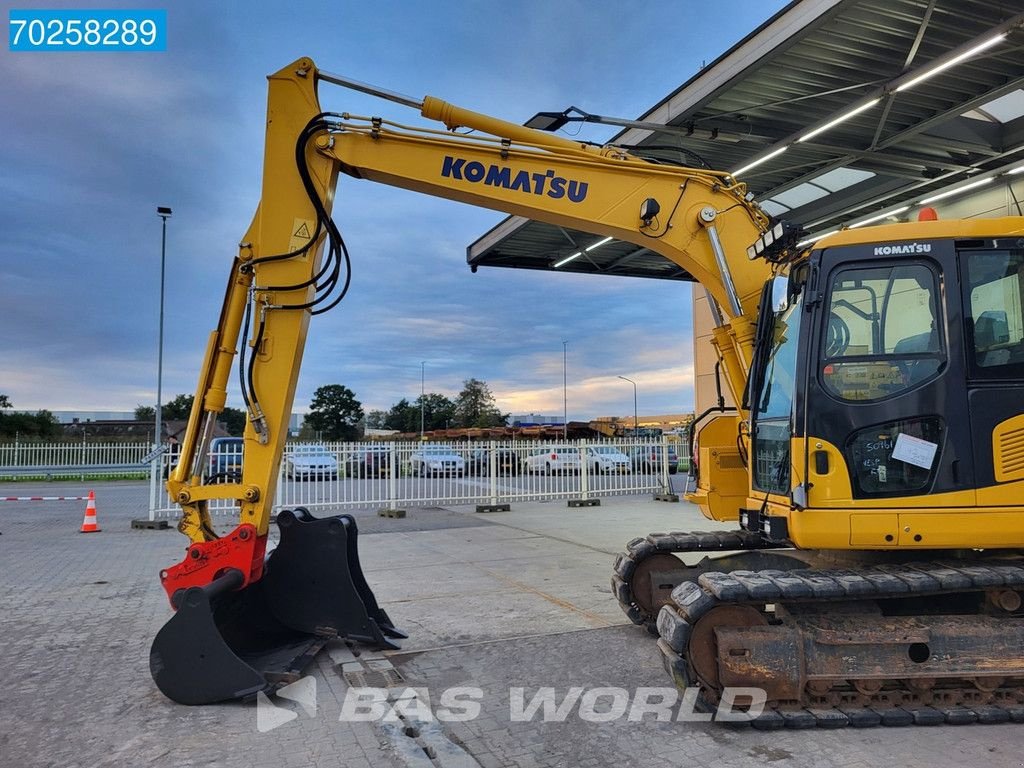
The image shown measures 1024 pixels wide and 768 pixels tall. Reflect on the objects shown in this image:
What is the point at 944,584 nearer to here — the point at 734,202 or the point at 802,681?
the point at 802,681

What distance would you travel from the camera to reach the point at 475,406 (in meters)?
87.3

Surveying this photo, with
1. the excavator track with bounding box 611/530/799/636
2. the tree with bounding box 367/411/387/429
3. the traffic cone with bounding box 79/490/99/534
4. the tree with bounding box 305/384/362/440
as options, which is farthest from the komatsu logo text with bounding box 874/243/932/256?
the tree with bounding box 367/411/387/429

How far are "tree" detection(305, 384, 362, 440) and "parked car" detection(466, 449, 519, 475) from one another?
6234 centimetres

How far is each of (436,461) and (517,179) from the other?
12.4m

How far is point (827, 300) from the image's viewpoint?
479 centimetres

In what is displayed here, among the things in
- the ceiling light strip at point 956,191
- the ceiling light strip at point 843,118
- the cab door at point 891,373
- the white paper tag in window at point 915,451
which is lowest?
the white paper tag in window at point 915,451

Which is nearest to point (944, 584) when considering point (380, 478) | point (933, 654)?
point (933, 654)

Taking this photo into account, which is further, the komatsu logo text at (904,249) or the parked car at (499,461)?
the parked car at (499,461)

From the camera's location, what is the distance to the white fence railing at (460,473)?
15.6m

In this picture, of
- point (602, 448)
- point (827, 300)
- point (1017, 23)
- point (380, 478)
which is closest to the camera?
point (827, 300)

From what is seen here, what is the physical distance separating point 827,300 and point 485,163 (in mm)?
2982

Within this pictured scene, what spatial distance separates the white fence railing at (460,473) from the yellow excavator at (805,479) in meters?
9.89

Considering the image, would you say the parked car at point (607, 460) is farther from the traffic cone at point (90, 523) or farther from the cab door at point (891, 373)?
the cab door at point (891, 373)

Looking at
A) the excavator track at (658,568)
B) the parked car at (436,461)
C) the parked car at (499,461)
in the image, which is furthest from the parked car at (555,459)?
the excavator track at (658,568)
